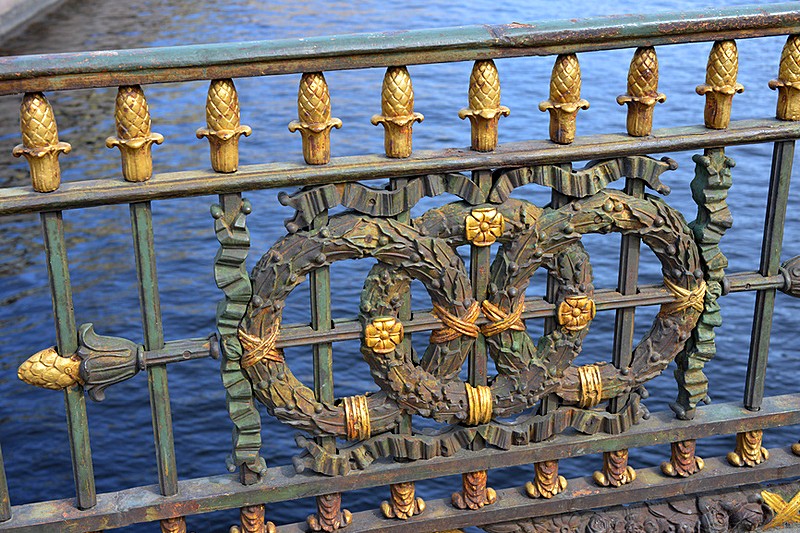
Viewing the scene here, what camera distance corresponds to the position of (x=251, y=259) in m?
6.61

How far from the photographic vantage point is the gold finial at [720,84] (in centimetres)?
294

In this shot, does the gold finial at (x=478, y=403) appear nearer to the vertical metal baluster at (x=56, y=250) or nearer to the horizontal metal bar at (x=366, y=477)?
the horizontal metal bar at (x=366, y=477)

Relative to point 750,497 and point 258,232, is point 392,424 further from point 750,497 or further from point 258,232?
point 258,232

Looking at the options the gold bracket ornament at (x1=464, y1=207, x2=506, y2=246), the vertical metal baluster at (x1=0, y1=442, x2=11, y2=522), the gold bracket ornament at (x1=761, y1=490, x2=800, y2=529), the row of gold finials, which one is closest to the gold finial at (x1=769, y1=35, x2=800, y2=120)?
the row of gold finials

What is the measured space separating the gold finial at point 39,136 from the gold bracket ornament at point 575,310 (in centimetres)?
130

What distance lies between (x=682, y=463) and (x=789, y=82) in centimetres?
110

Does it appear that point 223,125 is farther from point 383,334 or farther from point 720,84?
point 720,84

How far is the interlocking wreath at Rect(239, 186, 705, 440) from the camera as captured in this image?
2.86 meters

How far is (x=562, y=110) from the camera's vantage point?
9.46 feet

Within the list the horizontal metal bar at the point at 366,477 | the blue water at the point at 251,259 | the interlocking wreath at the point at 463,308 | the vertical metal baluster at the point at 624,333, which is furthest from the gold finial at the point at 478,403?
the blue water at the point at 251,259

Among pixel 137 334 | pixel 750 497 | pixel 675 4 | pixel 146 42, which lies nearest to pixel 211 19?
pixel 146 42

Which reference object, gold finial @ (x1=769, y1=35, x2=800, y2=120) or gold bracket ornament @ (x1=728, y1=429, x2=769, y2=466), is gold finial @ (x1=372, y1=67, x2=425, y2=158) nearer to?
gold finial @ (x1=769, y1=35, x2=800, y2=120)

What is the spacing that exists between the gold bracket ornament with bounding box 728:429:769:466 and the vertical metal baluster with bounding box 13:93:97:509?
5.89ft

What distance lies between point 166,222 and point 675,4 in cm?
793
